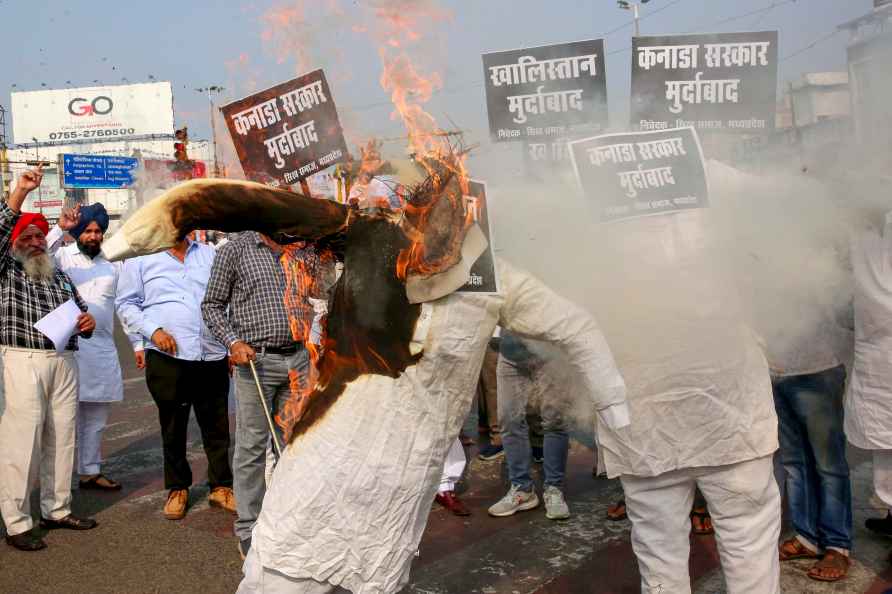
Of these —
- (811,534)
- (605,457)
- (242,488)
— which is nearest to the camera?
(605,457)

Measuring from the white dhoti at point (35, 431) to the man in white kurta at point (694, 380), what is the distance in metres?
3.84

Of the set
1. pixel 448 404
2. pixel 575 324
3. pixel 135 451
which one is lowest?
pixel 135 451

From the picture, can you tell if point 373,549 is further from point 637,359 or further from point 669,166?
point 669,166

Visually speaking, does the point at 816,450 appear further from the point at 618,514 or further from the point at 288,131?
the point at 288,131

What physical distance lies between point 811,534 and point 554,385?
162 cm

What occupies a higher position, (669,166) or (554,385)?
(669,166)

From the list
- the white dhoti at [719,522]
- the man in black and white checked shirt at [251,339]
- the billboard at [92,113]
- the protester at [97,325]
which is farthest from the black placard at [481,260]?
the billboard at [92,113]

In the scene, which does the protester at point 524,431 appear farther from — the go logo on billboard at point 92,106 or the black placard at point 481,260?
the go logo on billboard at point 92,106

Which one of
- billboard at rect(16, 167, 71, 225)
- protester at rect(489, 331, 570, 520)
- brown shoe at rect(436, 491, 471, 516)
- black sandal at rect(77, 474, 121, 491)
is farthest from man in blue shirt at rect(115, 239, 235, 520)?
billboard at rect(16, 167, 71, 225)

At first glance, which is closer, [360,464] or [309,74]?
[360,464]

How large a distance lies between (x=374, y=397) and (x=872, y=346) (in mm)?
2675

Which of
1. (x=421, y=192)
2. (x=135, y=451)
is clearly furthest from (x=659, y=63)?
(x=135, y=451)

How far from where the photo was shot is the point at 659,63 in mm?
4426

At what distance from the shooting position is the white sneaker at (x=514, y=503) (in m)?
5.32
